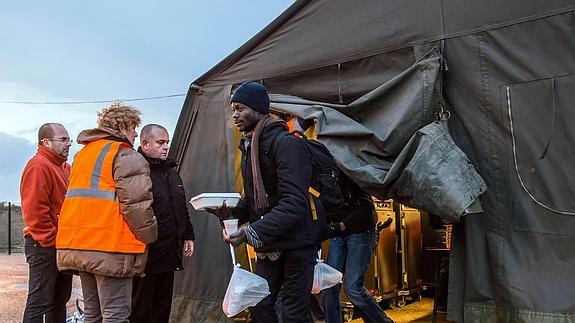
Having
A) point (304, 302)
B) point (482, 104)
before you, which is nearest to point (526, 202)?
point (482, 104)

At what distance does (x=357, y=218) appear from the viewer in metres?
4.16

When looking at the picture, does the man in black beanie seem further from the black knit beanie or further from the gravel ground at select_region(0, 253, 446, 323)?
the gravel ground at select_region(0, 253, 446, 323)

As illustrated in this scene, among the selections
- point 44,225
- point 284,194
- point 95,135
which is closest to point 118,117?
point 95,135

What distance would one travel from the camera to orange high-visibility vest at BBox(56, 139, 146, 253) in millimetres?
3320

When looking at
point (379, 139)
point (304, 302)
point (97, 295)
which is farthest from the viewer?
point (379, 139)

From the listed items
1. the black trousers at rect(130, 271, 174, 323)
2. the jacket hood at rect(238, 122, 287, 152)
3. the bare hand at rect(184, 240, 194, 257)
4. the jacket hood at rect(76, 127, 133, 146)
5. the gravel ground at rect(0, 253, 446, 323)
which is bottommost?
the gravel ground at rect(0, 253, 446, 323)

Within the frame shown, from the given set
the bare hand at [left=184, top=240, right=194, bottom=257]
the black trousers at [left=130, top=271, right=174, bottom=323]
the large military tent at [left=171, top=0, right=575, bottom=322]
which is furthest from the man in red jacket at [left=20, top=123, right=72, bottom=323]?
the large military tent at [left=171, top=0, right=575, bottom=322]

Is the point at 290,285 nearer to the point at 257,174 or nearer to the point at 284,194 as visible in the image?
the point at 284,194

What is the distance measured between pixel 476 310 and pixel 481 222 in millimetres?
546

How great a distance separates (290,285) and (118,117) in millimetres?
1634

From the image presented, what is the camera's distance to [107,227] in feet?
10.9

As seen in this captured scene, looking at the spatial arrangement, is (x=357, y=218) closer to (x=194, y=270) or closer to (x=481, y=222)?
(x=481, y=222)

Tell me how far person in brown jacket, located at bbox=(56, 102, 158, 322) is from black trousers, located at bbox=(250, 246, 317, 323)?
879mm

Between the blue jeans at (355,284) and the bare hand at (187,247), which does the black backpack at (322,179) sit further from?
the bare hand at (187,247)
